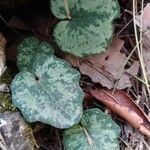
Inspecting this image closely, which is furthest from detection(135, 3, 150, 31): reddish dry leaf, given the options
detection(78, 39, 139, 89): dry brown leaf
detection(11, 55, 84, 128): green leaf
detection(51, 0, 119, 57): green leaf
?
detection(11, 55, 84, 128): green leaf

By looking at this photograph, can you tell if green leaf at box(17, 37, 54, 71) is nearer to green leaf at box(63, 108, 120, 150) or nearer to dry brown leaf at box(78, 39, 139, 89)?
dry brown leaf at box(78, 39, 139, 89)

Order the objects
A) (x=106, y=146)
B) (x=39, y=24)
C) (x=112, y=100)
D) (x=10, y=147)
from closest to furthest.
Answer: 1. (x=10, y=147)
2. (x=106, y=146)
3. (x=112, y=100)
4. (x=39, y=24)

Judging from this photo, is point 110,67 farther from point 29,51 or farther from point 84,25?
point 29,51

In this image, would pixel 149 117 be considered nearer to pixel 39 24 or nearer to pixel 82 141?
pixel 82 141

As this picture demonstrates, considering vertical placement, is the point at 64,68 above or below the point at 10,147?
above

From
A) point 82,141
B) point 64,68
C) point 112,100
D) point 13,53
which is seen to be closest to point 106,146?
point 82,141

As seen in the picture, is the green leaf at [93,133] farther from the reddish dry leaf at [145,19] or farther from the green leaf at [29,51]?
the reddish dry leaf at [145,19]
